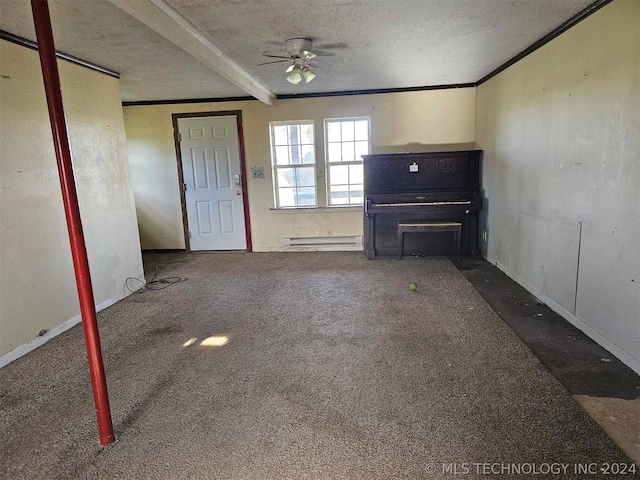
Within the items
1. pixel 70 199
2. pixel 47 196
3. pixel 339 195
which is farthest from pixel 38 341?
pixel 339 195

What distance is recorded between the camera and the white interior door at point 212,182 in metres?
5.43

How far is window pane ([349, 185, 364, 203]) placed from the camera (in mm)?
5484

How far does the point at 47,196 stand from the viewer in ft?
9.52

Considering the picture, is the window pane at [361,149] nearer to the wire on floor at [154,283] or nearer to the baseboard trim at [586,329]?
the baseboard trim at [586,329]

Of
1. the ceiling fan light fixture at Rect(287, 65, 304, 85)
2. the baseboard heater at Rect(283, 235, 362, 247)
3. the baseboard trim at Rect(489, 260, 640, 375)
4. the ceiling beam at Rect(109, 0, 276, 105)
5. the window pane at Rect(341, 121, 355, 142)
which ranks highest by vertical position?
the ceiling beam at Rect(109, 0, 276, 105)

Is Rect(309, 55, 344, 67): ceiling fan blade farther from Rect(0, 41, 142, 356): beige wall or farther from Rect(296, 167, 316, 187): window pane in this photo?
Rect(0, 41, 142, 356): beige wall

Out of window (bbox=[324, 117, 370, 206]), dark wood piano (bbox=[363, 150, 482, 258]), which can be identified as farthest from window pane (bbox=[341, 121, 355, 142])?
dark wood piano (bbox=[363, 150, 482, 258])

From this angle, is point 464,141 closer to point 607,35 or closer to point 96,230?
point 607,35

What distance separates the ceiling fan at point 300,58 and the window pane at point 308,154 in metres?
1.68

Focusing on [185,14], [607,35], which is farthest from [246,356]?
[607,35]

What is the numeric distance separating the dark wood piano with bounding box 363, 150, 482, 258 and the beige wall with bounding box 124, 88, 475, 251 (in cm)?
44

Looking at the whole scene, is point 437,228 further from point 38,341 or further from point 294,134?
point 38,341

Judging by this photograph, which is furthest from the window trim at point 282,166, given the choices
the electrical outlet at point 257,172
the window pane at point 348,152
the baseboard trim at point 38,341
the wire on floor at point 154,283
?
the baseboard trim at point 38,341

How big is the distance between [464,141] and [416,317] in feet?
10.4
